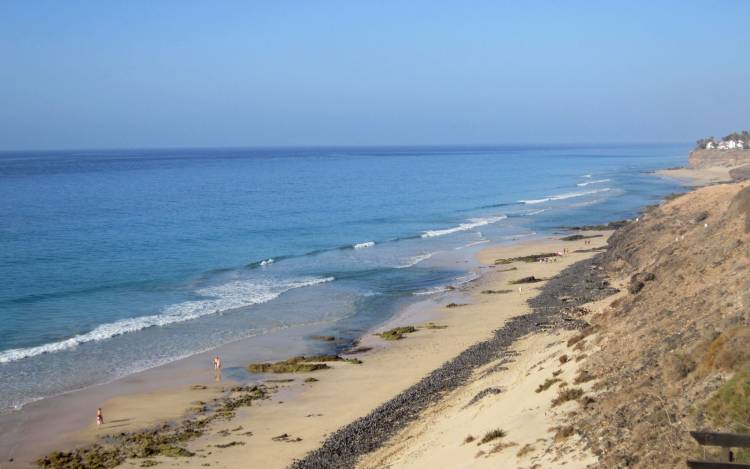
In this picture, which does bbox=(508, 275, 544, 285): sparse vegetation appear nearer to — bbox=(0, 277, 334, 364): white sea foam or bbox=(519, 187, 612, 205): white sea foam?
bbox=(0, 277, 334, 364): white sea foam

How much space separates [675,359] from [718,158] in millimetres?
149418

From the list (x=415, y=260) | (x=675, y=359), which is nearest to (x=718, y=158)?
(x=415, y=260)

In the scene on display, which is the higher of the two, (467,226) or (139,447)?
(467,226)

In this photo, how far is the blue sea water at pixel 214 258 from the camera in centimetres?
3397

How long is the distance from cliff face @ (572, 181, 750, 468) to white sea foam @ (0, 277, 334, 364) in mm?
21871

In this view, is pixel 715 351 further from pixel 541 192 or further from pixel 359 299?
pixel 541 192

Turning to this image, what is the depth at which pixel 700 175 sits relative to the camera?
130500 millimetres

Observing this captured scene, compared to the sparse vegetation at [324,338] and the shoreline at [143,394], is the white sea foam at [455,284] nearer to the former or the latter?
the shoreline at [143,394]

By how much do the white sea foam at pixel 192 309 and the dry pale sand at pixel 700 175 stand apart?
86203 millimetres

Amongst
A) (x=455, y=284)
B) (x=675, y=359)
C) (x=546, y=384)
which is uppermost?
(x=675, y=359)

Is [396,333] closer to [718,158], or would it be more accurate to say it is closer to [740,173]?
[740,173]

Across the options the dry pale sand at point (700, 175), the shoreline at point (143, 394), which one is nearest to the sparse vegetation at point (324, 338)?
the shoreline at point (143, 394)

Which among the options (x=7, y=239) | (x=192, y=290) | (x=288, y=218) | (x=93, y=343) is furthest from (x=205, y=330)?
(x=288, y=218)

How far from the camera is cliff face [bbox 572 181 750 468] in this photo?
42.0 feet
